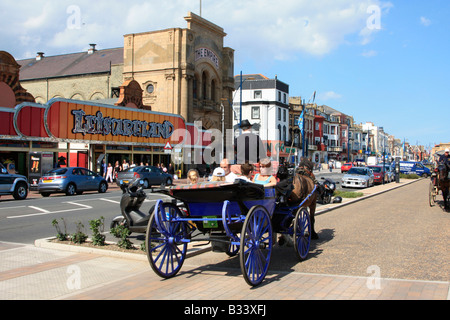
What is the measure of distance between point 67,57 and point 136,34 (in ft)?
58.9

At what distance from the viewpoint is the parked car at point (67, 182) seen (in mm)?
22312

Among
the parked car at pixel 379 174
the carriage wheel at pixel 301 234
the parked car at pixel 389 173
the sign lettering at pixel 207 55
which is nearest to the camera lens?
the carriage wheel at pixel 301 234

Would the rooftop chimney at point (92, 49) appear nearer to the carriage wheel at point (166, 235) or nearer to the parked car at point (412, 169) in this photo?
the parked car at point (412, 169)

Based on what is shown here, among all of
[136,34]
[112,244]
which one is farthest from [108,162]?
[112,244]

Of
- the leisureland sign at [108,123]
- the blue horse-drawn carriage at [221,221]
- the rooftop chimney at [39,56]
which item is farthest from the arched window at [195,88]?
the blue horse-drawn carriage at [221,221]

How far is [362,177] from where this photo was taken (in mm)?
31250

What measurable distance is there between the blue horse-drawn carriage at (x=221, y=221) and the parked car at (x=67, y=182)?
16931mm

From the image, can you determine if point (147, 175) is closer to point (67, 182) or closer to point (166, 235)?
point (67, 182)

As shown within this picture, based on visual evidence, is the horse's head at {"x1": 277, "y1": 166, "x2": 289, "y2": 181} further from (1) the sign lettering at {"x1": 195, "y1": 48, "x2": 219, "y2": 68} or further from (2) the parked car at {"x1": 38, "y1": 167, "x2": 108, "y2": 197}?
(1) the sign lettering at {"x1": 195, "y1": 48, "x2": 219, "y2": 68}

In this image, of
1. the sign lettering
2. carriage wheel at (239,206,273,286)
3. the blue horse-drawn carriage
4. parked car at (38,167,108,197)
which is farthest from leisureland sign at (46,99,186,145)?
carriage wheel at (239,206,273,286)

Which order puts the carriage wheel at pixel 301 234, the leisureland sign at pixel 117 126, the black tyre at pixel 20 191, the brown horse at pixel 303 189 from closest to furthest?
the carriage wheel at pixel 301 234 < the brown horse at pixel 303 189 < the black tyre at pixel 20 191 < the leisureland sign at pixel 117 126

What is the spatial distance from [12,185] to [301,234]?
627 inches

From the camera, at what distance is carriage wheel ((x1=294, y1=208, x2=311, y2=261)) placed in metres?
7.56
